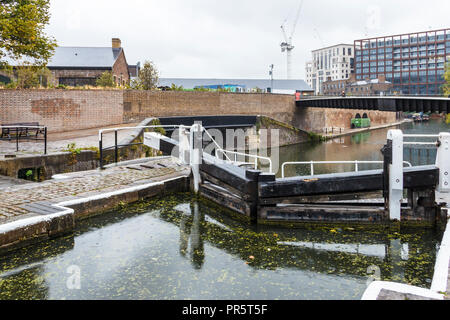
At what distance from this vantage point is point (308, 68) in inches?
6565

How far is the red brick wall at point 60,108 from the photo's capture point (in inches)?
941

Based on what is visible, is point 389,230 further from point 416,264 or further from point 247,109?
point 247,109

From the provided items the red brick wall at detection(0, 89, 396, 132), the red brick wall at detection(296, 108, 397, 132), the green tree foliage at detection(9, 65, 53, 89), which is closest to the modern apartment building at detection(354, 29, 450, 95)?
the red brick wall at detection(296, 108, 397, 132)

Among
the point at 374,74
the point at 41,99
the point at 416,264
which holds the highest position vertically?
the point at 374,74

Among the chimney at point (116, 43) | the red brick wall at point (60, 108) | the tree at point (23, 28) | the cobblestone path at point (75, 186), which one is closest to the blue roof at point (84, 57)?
the chimney at point (116, 43)

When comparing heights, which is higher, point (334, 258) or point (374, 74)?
point (374, 74)

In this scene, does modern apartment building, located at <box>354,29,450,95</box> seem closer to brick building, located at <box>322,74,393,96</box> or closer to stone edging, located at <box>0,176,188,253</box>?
brick building, located at <box>322,74,393,96</box>

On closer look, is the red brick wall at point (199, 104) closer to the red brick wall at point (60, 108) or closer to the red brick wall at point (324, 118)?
the red brick wall at point (60, 108)

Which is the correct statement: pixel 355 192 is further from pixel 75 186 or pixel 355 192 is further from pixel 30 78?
pixel 30 78

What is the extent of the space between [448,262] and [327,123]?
178ft

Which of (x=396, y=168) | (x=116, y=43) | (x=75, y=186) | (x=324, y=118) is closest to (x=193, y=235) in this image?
(x=75, y=186)

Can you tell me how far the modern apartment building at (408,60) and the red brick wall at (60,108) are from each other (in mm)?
99848

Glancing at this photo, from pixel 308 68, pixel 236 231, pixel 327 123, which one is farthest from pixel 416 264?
pixel 308 68

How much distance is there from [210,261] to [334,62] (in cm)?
14772
